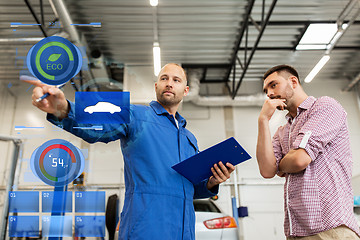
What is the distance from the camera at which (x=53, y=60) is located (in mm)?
747

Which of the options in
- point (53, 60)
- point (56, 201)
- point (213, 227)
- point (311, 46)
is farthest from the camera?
point (311, 46)

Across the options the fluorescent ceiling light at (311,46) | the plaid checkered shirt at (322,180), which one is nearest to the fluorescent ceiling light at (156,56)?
the fluorescent ceiling light at (311,46)

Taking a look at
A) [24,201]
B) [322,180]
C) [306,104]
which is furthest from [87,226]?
[306,104]

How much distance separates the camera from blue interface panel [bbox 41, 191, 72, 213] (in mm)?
840

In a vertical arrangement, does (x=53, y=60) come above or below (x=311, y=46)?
below

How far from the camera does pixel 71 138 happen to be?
85 centimetres

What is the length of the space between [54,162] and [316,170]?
3.73ft

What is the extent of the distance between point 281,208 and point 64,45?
8095 millimetres

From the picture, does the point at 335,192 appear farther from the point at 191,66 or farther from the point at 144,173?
the point at 191,66

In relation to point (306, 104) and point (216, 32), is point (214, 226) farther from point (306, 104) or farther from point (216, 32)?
point (216, 32)

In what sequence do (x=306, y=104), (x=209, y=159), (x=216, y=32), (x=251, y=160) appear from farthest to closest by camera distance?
1. (x=251, y=160)
2. (x=216, y=32)
3. (x=306, y=104)
4. (x=209, y=159)

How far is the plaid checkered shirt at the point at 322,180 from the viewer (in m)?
1.31

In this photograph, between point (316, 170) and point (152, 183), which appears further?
point (316, 170)

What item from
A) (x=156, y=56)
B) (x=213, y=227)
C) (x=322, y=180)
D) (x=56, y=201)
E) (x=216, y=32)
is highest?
(x=216, y=32)
